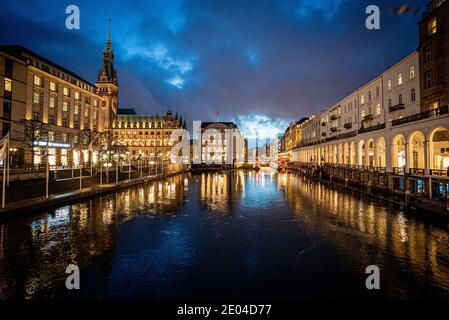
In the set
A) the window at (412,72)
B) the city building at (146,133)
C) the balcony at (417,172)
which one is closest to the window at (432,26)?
the window at (412,72)

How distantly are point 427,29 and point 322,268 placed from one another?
146 ft

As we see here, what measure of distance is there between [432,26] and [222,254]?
149ft

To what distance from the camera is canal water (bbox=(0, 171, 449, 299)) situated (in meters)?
8.91

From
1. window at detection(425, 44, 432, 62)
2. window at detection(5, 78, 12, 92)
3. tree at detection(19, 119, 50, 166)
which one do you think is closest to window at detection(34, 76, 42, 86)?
window at detection(5, 78, 12, 92)

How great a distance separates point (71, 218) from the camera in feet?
62.3

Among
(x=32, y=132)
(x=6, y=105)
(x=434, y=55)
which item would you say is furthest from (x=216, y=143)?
(x=434, y=55)

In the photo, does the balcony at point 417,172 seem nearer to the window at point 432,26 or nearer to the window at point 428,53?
the window at point 428,53

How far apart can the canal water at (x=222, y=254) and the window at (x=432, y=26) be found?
3066cm

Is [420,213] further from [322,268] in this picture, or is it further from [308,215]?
[322,268]

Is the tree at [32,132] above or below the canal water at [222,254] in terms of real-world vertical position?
above

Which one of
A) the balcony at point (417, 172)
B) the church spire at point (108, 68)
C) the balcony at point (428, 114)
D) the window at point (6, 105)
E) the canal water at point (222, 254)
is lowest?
the canal water at point (222, 254)

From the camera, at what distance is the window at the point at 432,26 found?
3603cm

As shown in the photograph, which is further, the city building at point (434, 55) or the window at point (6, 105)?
the window at point (6, 105)
